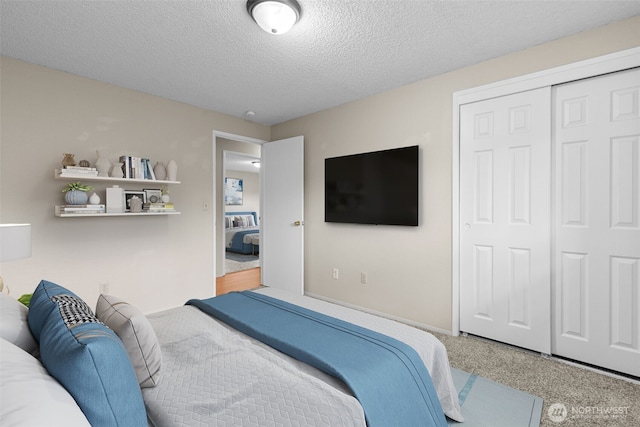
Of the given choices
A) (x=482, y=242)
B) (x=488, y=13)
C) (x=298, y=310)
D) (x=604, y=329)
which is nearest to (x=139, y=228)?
(x=298, y=310)

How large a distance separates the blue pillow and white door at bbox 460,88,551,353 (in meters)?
2.66

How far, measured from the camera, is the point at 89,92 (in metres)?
2.97

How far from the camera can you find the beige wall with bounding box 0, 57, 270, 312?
260cm

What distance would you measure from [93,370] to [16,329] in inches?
25.0

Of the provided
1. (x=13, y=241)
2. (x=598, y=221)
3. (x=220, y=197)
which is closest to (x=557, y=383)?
(x=598, y=221)

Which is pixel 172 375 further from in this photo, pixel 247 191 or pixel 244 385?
pixel 247 191

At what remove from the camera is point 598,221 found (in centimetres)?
220

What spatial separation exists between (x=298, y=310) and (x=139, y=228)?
229cm

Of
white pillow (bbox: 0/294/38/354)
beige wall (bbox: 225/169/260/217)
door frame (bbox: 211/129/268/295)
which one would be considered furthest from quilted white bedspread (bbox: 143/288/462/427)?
beige wall (bbox: 225/169/260/217)

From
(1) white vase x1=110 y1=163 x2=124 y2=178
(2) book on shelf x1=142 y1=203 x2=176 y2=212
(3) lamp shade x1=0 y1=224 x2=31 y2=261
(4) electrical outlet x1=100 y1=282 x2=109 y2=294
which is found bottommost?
(4) electrical outlet x1=100 y1=282 x2=109 y2=294

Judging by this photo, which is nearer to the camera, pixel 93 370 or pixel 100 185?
pixel 93 370

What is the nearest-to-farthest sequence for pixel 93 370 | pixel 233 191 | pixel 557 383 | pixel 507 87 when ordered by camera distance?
pixel 93 370
pixel 557 383
pixel 507 87
pixel 233 191

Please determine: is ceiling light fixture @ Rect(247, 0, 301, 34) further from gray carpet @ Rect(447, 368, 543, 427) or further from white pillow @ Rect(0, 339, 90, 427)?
gray carpet @ Rect(447, 368, 543, 427)

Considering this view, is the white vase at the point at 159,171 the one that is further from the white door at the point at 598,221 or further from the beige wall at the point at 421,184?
the white door at the point at 598,221
